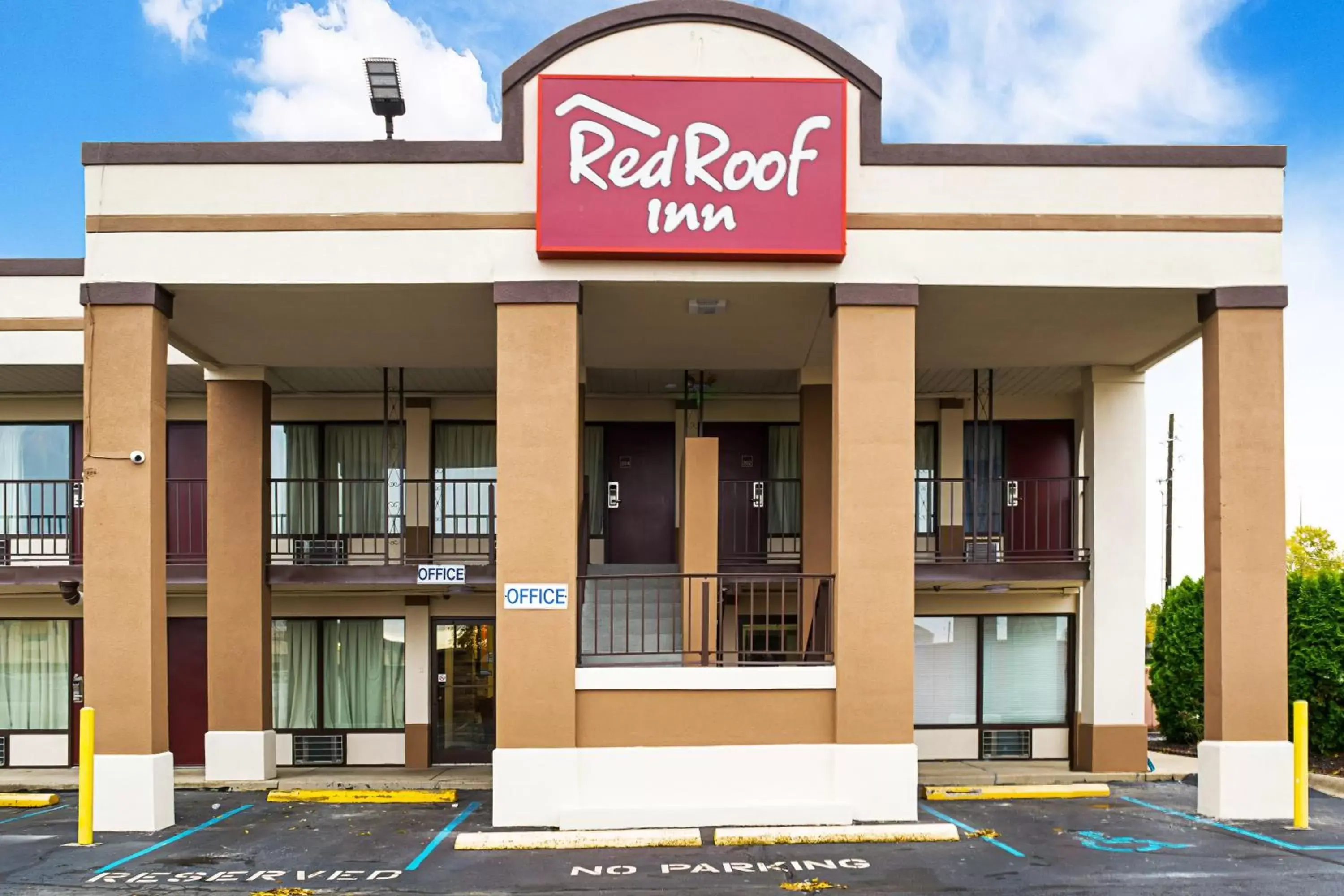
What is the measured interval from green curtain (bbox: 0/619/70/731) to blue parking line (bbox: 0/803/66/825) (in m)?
3.77

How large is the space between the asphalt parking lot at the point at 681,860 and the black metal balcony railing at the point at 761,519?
5.54 metres

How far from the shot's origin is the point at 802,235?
35.8 feet

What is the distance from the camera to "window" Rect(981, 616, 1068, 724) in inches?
631

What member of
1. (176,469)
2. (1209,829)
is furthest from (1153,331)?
(176,469)

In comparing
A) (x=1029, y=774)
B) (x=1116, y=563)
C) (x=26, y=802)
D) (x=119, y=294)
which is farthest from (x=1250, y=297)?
(x=26, y=802)

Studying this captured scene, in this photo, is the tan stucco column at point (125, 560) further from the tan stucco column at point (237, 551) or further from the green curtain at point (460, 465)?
the green curtain at point (460, 465)

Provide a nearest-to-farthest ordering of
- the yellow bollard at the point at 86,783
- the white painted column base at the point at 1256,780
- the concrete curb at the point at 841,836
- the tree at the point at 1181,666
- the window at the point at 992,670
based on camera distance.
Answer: the concrete curb at the point at 841,836 < the yellow bollard at the point at 86,783 < the white painted column base at the point at 1256,780 < the window at the point at 992,670 < the tree at the point at 1181,666

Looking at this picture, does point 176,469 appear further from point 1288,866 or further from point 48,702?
point 1288,866

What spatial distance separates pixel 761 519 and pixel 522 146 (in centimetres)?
761

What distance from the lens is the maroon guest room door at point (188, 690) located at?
15953mm

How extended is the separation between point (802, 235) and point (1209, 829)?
694cm

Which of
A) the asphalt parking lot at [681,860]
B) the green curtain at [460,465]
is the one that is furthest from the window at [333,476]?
the asphalt parking lot at [681,860]

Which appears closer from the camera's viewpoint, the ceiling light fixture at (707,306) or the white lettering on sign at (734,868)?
the white lettering on sign at (734,868)

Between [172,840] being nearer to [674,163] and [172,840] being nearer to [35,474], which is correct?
[674,163]
